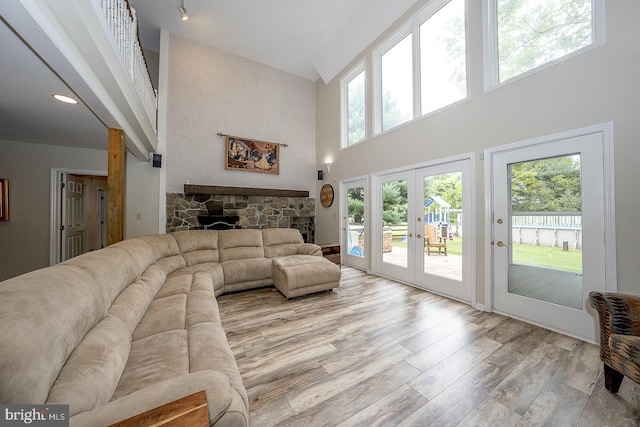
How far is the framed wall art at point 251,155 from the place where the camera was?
507cm

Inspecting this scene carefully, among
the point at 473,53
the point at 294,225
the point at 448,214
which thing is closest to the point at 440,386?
the point at 448,214

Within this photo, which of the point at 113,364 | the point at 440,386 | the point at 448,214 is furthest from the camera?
the point at 448,214

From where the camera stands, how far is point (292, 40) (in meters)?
4.84

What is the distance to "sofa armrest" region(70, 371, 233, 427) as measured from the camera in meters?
0.67

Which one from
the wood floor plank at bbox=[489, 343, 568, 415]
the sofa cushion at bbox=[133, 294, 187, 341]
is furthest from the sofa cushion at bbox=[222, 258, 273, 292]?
the wood floor plank at bbox=[489, 343, 568, 415]

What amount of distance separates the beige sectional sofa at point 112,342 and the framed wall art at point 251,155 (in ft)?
9.97

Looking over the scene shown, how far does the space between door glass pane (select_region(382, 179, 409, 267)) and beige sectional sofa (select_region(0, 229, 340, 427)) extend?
2954 mm

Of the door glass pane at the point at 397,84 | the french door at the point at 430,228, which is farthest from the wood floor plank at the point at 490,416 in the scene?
the door glass pane at the point at 397,84

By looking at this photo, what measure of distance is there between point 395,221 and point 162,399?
3785 millimetres

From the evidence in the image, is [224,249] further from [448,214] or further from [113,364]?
[448,214]

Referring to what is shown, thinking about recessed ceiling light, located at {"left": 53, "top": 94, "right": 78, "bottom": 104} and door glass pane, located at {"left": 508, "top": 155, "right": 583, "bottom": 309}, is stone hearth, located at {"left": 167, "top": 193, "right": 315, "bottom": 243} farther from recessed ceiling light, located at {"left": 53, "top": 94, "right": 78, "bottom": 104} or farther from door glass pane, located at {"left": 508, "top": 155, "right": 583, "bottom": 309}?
door glass pane, located at {"left": 508, "top": 155, "right": 583, "bottom": 309}

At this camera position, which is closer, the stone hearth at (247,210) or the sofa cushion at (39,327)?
the sofa cushion at (39,327)

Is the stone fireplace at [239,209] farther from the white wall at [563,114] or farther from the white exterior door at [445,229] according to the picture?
the white exterior door at [445,229]

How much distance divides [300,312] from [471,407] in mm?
1736
